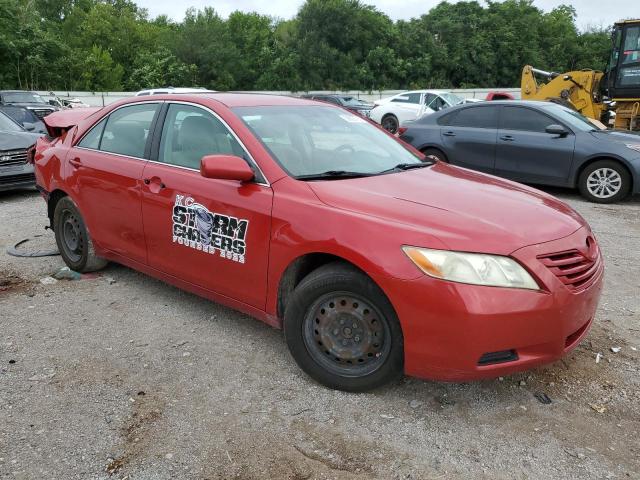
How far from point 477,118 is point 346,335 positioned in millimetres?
7301

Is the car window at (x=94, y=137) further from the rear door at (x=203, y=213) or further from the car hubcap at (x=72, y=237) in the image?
the rear door at (x=203, y=213)

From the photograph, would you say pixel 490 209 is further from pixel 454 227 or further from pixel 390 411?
pixel 390 411

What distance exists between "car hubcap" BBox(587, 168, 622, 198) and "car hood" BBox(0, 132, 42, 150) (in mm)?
8600

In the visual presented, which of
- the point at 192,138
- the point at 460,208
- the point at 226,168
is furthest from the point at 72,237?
the point at 460,208

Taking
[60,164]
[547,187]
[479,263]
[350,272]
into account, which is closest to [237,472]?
[350,272]

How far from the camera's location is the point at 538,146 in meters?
8.62

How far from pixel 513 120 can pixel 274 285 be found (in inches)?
275

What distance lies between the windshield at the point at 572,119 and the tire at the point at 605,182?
66 cm

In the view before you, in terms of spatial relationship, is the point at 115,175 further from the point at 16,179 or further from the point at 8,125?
the point at 8,125

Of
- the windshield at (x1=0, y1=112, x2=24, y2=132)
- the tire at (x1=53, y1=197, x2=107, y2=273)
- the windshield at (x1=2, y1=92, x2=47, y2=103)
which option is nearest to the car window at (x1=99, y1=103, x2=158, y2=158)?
the tire at (x1=53, y1=197, x2=107, y2=273)

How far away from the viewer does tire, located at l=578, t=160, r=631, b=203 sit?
8164 millimetres

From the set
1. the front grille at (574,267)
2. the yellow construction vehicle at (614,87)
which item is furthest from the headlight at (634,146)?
the yellow construction vehicle at (614,87)

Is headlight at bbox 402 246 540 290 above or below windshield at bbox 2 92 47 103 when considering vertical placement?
below

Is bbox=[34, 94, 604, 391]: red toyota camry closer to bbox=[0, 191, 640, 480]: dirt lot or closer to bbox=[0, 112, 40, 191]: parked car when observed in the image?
bbox=[0, 191, 640, 480]: dirt lot
